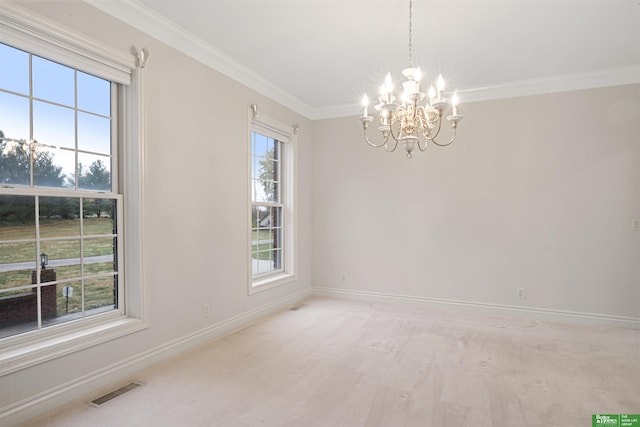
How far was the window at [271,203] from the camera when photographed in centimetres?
421

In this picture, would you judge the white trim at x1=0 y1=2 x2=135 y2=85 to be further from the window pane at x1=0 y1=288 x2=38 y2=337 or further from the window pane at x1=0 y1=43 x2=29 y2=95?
the window pane at x1=0 y1=288 x2=38 y2=337

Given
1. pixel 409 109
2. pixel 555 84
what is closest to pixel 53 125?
pixel 409 109

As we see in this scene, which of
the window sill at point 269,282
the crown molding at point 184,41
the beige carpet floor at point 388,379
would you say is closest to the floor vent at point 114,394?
the beige carpet floor at point 388,379

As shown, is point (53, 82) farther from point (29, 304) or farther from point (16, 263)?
point (29, 304)

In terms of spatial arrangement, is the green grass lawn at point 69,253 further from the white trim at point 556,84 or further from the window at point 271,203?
the white trim at point 556,84

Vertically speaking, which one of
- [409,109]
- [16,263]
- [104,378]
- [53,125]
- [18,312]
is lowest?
[104,378]

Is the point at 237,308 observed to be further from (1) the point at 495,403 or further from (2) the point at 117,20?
(2) the point at 117,20

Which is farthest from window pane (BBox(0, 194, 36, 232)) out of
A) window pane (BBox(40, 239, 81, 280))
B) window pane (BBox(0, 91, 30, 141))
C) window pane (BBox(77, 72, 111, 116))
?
window pane (BBox(77, 72, 111, 116))

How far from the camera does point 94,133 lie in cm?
253

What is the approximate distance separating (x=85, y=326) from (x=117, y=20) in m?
2.21

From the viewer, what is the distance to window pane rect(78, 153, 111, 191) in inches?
96.7

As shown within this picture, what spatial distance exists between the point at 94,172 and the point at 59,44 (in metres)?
0.84

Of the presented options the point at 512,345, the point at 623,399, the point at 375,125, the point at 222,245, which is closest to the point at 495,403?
the point at 623,399

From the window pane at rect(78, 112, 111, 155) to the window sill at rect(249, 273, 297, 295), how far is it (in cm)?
201
